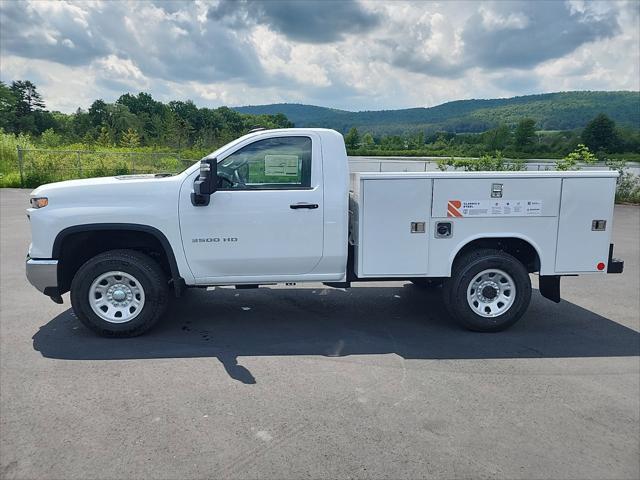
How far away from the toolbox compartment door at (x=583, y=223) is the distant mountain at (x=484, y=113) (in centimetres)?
8061

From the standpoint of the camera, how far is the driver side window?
5.33 meters

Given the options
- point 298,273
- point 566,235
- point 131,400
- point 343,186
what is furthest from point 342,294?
point 131,400

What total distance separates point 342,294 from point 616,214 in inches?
497

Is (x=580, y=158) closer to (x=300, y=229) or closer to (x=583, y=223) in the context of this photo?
(x=583, y=223)

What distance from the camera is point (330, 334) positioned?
5.53 meters

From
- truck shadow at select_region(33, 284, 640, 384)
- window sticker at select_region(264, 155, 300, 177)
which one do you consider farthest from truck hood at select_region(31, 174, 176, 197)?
truck shadow at select_region(33, 284, 640, 384)

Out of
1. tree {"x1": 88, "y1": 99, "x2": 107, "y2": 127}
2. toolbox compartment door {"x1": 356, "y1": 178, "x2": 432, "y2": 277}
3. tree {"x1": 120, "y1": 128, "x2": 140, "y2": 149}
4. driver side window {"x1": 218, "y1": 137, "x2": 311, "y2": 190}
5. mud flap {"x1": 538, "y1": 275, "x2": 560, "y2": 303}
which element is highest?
tree {"x1": 88, "y1": 99, "x2": 107, "y2": 127}

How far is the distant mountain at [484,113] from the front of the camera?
114m

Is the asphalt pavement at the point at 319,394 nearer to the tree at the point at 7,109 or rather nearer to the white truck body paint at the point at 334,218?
the white truck body paint at the point at 334,218

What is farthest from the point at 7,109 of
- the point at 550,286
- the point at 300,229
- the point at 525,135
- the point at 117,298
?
the point at 550,286

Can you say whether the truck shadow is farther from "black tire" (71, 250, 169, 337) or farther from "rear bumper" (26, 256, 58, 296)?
"rear bumper" (26, 256, 58, 296)

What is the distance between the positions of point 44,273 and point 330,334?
2970mm

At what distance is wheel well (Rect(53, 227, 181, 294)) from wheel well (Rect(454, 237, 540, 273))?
3.18 metres

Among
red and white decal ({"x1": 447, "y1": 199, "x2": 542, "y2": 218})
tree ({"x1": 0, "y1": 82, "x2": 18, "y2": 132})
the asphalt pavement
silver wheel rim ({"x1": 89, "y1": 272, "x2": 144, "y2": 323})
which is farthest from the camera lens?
tree ({"x1": 0, "y1": 82, "x2": 18, "y2": 132})
